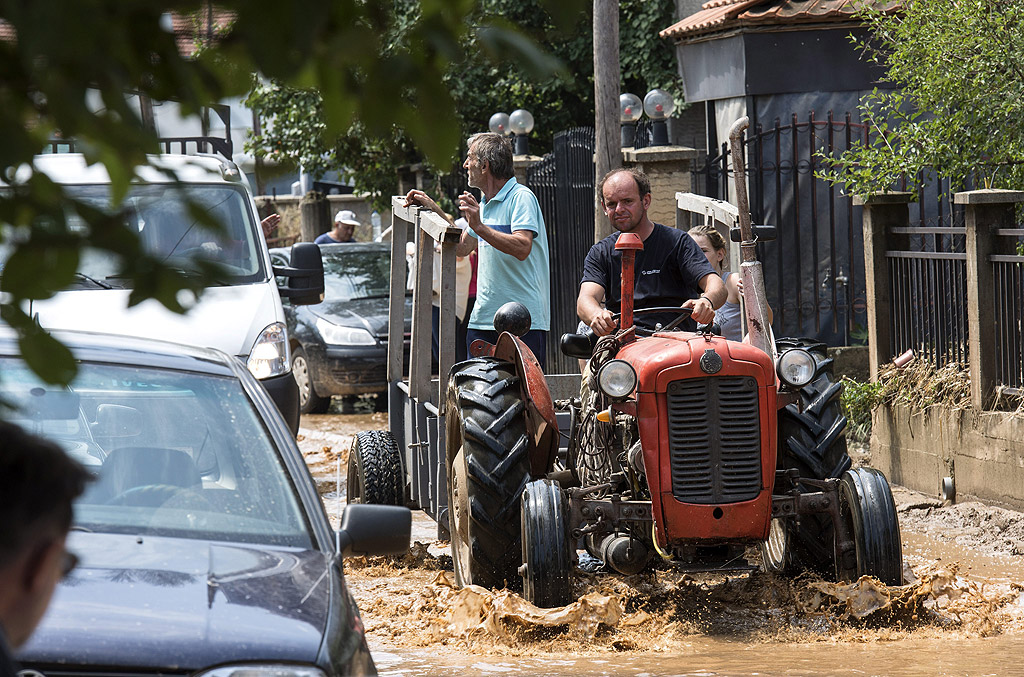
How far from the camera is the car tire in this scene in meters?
7.22

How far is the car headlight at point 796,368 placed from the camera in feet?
18.5

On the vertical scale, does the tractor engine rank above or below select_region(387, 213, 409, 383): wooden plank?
below

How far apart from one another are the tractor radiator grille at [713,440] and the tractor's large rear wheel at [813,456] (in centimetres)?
52

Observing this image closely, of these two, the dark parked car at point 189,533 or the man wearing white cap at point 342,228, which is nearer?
the dark parked car at point 189,533

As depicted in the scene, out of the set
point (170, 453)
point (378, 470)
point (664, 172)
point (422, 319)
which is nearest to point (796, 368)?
point (422, 319)

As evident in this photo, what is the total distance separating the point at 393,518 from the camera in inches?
141

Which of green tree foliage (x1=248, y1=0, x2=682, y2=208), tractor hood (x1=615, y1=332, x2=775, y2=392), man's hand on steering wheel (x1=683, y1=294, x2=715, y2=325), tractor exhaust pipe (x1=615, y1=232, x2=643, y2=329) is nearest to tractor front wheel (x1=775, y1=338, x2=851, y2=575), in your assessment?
tractor hood (x1=615, y1=332, x2=775, y2=392)

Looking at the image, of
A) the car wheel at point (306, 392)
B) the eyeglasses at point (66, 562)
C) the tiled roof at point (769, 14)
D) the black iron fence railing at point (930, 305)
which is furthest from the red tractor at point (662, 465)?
the tiled roof at point (769, 14)

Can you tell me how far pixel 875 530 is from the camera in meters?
5.44

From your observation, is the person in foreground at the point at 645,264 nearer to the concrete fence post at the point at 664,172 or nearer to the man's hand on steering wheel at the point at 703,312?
the man's hand on steering wheel at the point at 703,312

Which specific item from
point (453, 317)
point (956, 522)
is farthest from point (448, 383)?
point (956, 522)

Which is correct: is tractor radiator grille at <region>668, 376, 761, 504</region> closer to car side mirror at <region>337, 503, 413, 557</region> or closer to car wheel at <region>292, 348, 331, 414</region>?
car side mirror at <region>337, 503, 413, 557</region>

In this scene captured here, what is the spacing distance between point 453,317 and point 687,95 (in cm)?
1015

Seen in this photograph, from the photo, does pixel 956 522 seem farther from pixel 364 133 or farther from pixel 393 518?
pixel 364 133
